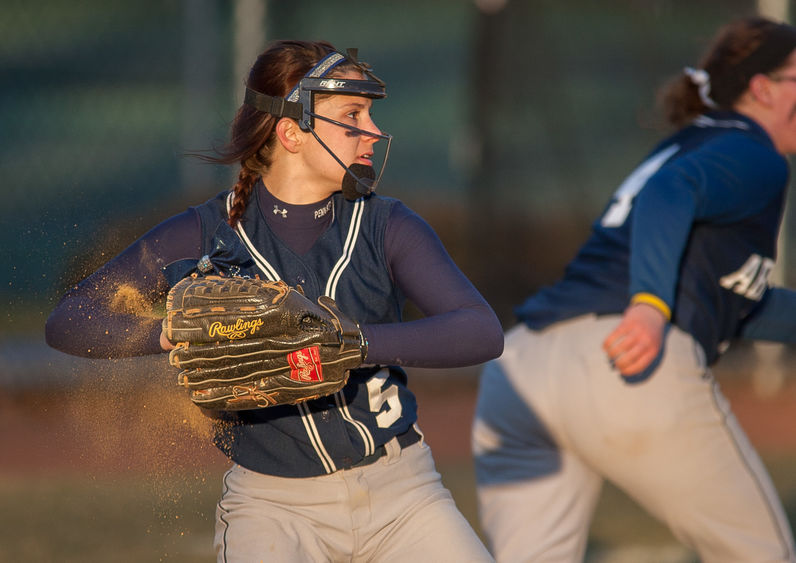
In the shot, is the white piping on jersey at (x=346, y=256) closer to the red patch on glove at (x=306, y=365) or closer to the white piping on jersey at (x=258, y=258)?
the white piping on jersey at (x=258, y=258)

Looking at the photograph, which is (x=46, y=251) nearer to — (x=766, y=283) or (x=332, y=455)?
(x=332, y=455)

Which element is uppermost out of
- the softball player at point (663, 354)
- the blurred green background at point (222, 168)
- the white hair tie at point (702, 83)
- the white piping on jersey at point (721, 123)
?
the white hair tie at point (702, 83)

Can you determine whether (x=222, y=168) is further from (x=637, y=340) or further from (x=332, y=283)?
(x=637, y=340)

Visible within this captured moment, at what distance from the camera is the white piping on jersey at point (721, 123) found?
10.1 ft

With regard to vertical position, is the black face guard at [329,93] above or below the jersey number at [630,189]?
above

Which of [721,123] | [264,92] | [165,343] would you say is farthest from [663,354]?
[165,343]

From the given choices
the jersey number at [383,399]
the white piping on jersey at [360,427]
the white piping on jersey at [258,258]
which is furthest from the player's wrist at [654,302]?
the white piping on jersey at [258,258]

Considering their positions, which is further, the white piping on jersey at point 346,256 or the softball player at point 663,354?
the softball player at point 663,354

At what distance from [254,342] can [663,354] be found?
1461 millimetres

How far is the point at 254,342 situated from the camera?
74.7 inches

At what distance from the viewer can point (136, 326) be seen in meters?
2.06

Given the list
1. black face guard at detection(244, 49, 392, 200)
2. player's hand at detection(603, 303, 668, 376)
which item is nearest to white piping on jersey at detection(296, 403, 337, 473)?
black face guard at detection(244, 49, 392, 200)

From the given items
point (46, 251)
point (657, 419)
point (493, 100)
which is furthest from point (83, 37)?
point (657, 419)

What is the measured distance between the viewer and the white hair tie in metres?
3.33
